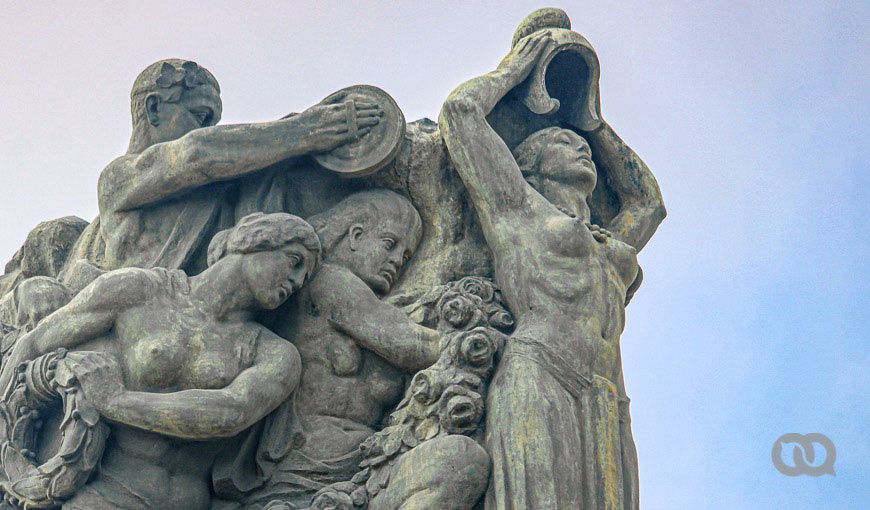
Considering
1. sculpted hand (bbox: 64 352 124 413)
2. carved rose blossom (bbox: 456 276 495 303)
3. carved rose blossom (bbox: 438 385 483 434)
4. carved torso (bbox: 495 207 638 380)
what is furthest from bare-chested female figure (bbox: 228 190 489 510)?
sculpted hand (bbox: 64 352 124 413)

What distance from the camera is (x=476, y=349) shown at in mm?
9688

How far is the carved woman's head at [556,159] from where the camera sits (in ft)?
35.7

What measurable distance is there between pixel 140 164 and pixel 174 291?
3.72 feet

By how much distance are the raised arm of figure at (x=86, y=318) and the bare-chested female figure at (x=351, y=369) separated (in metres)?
1.02

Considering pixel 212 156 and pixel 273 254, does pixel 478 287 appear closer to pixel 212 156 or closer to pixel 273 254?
pixel 273 254

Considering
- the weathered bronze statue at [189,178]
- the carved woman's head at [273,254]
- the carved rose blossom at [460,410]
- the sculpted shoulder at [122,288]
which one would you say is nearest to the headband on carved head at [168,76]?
the weathered bronze statue at [189,178]

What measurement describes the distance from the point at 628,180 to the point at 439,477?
297 centimetres

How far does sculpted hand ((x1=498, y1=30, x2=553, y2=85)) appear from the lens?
1102cm

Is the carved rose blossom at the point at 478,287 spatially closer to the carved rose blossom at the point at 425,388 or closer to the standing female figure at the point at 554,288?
the standing female figure at the point at 554,288

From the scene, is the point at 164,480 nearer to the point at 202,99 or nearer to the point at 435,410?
the point at 435,410

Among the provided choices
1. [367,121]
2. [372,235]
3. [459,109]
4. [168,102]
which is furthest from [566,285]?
[168,102]

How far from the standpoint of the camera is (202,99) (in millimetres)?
11055

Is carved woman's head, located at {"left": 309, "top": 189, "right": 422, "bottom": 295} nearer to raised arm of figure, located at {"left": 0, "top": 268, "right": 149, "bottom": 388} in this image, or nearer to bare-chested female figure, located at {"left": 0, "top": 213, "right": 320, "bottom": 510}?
bare-chested female figure, located at {"left": 0, "top": 213, "right": 320, "bottom": 510}

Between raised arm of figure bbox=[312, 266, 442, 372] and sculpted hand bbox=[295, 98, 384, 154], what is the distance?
828 millimetres
